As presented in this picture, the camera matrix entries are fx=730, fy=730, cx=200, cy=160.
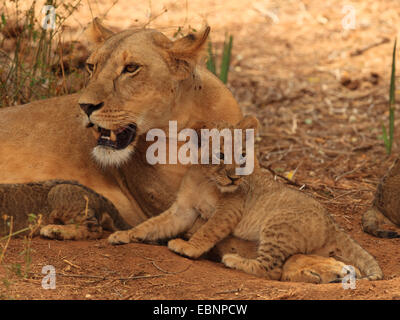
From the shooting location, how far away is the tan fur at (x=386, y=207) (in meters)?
5.57

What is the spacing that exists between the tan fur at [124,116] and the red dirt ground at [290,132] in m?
0.71

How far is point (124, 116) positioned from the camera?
183 inches

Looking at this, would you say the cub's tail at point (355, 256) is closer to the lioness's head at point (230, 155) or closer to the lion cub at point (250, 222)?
the lion cub at point (250, 222)

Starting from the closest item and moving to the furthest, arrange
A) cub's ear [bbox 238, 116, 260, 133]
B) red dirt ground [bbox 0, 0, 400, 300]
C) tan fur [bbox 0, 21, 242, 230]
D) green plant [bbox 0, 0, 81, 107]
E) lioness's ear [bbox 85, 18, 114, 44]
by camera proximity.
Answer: red dirt ground [bbox 0, 0, 400, 300]
cub's ear [bbox 238, 116, 260, 133]
tan fur [bbox 0, 21, 242, 230]
lioness's ear [bbox 85, 18, 114, 44]
green plant [bbox 0, 0, 81, 107]

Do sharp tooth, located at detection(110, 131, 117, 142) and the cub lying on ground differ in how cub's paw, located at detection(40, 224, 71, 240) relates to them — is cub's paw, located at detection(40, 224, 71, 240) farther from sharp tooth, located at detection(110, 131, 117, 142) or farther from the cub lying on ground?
sharp tooth, located at detection(110, 131, 117, 142)

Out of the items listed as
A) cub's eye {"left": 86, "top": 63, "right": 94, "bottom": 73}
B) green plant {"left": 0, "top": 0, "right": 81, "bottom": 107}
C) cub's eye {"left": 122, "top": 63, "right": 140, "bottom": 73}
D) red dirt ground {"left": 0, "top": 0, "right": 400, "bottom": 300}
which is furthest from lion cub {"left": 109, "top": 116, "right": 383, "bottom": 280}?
green plant {"left": 0, "top": 0, "right": 81, "bottom": 107}

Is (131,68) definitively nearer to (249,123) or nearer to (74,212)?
(249,123)

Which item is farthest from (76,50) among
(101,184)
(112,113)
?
(112,113)

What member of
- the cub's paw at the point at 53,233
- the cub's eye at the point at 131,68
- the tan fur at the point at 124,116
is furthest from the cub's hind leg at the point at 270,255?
the cub's eye at the point at 131,68

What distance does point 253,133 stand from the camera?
15.0 feet

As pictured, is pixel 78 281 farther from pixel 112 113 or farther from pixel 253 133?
pixel 253 133

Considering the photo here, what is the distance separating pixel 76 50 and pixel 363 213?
361 cm

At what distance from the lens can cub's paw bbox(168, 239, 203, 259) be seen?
4.43 m

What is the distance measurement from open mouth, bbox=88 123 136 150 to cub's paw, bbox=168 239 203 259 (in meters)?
0.74
